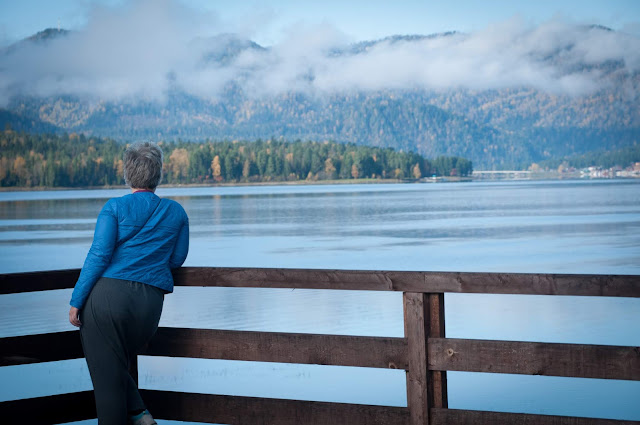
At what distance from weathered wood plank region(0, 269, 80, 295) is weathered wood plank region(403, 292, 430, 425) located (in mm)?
1871

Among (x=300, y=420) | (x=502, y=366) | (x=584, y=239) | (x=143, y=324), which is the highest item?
(x=143, y=324)

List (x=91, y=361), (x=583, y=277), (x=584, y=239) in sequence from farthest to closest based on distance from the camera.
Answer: (x=584, y=239), (x=91, y=361), (x=583, y=277)

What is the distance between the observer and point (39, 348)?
466cm

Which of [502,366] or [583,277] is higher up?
[583,277]

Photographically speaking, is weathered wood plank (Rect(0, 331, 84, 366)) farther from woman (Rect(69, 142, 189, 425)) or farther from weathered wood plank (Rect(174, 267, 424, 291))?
weathered wood plank (Rect(174, 267, 424, 291))

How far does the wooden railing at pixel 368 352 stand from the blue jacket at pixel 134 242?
1.10ft

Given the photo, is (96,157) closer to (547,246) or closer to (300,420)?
(547,246)

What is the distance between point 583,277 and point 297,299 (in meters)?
12.4

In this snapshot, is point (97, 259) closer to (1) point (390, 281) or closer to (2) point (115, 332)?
(2) point (115, 332)

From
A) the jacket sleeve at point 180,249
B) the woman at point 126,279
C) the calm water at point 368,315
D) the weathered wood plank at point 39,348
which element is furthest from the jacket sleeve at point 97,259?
the calm water at point 368,315

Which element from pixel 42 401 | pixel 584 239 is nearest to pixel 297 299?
pixel 42 401

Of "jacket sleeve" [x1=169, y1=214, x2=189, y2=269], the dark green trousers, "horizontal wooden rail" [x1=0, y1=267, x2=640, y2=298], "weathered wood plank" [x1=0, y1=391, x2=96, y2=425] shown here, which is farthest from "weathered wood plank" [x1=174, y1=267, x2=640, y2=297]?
"weathered wood plank" [x1=0, y1=391, x2=96, y2=425]

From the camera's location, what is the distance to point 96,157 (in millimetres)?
195250

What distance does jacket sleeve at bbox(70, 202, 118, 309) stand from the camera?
13.4ft
